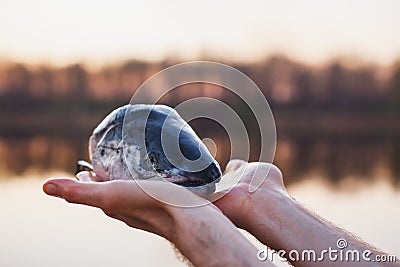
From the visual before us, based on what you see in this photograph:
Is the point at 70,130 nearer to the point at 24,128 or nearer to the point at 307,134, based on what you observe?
the point at 24,128

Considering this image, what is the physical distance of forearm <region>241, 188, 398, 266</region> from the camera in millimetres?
2801

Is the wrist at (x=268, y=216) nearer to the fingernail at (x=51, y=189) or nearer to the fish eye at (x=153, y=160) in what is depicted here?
the fish eye at (x=153, y=160)

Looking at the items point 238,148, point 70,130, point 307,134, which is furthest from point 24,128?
point 238,148

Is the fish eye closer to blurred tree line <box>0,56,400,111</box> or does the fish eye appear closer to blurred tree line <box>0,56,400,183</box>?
blurred tree line <box>0,56,400,183</box>

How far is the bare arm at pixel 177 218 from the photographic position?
2.20 metres

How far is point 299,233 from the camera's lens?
2891 mm

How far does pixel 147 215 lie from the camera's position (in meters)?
2.42

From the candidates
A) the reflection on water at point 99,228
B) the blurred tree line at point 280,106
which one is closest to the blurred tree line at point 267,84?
the blurred tree line at point 280,106

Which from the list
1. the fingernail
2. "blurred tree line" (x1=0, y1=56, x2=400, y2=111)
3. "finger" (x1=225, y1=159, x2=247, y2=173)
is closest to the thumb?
the fingernail

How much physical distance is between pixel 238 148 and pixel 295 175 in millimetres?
12201

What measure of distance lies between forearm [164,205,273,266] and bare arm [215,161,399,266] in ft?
2.09

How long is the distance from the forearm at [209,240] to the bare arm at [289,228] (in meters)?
0.64

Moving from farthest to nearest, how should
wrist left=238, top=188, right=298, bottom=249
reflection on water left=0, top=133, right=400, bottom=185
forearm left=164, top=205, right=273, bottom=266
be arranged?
reflection on water left=0, top=133, right=400, bottom=185 < wrist left=238, top=188, right=298, bottom=249 < forearm left=164, top=205, right=273, bottom=266

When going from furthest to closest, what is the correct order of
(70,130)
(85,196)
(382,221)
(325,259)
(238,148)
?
1. (70,130)
2. (382,221)
3. (238,148)
4. (325,259)
5. (85,196)
